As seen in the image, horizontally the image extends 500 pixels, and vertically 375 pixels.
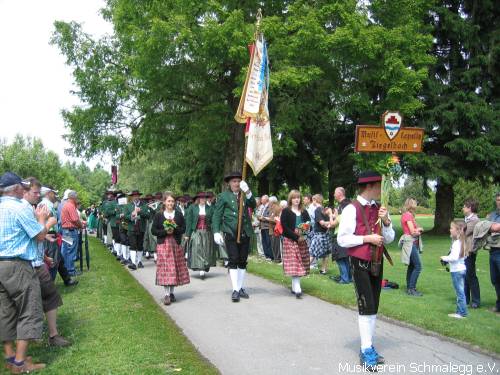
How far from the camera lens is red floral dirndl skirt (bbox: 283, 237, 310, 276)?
30.7 ft

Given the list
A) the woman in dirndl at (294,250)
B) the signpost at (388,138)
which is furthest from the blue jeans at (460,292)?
the woman in dirndl at (294,250)

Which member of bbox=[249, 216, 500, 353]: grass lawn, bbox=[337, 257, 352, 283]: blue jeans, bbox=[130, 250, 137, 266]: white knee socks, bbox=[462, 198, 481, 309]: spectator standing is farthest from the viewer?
bbox=[130, 250, 137, 266]: white knee socks

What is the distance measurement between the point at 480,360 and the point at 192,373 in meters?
3.28

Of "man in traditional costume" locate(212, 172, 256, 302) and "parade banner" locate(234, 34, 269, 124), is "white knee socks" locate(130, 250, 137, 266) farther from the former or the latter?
"parade banner" locate(234, 34, 269, 124)

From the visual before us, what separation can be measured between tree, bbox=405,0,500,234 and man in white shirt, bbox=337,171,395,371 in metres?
16.9

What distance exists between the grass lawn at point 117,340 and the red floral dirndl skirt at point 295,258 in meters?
2.53

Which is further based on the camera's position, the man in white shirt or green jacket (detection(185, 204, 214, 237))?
green jacket (detection(185, 204, 214, 237))

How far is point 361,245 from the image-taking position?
Answer: 559 cm

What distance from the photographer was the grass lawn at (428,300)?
680cm

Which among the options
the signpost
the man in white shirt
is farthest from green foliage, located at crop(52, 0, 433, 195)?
the man in white shirt

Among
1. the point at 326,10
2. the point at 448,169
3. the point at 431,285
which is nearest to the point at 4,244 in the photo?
the point at 431,285

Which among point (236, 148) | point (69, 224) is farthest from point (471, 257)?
point (236, 148)

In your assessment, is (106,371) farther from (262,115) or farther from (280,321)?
(262,115)

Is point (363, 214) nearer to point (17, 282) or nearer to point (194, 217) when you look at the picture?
point (17, 282)
